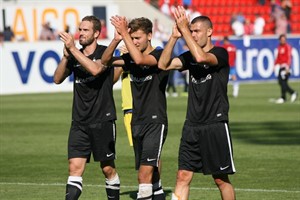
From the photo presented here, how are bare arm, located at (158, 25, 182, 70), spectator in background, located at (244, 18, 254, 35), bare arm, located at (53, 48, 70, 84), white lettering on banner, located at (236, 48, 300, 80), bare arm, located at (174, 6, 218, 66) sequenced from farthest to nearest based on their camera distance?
1. spectator in background, located at (244, 18, 254, 35)
2. white lettering on banner, located at (236, 48, 300, 80)
3. bare arm, located at (53, 48, 70, 84)
4. bare arm, located at (158, 25, 182, 70)
5. bare arm, located at (174, 6, 218, 66)

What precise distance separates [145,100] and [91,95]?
0.72 metres

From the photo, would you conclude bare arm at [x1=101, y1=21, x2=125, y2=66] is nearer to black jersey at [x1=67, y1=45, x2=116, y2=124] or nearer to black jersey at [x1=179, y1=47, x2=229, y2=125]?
black jersey at [x1=67, y1=45, x2=116, y2=124]

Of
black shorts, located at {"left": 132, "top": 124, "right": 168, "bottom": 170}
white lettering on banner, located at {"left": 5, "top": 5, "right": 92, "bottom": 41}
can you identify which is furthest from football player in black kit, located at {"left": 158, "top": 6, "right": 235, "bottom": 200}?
white lettering on banner, located at {"left": 5, "top": 5, "right": 92, "bottom": 41}

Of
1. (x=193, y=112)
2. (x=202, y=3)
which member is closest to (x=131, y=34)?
(x=193, y=112)

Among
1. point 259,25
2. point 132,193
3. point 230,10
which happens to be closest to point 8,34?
point 259,25

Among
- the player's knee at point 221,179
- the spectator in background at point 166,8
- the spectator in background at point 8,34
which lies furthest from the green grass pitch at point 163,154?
the spectator in background at point 166,8

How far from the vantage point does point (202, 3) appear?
4897cm

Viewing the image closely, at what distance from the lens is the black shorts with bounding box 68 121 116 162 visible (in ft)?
38.5

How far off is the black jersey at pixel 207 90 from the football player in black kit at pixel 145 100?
65 centimetres

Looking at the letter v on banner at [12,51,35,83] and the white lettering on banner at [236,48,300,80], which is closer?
the letter v on banner at [12,51,35,83]

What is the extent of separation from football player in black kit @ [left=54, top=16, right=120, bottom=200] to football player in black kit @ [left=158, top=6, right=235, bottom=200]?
1.26 metres

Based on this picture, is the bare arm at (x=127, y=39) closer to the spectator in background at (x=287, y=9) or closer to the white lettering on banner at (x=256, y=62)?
the white lettering on banner at (x=256, y=62)

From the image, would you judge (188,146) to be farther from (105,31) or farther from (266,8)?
(266,8)

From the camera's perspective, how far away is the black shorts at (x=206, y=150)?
10.8m
